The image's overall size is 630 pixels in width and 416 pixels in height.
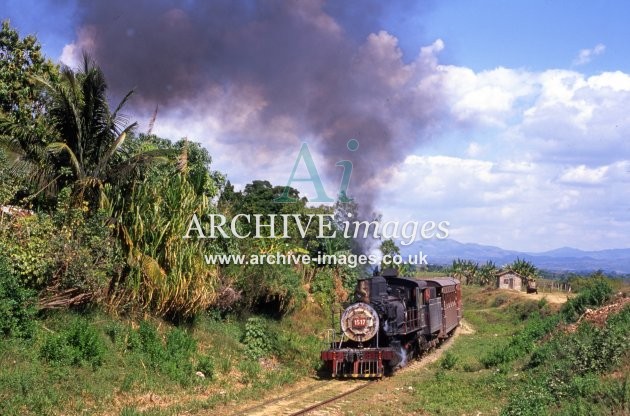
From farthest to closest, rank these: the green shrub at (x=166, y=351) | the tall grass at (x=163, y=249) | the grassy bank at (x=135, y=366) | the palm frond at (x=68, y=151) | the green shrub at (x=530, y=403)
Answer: the tall grass at (x=163, y=249), the palm frond at (x=68, y=151), the green shrub at (x=166, y=351), the grassy bank at (x=135, y=366), the green shrub at (x=530, y=403)

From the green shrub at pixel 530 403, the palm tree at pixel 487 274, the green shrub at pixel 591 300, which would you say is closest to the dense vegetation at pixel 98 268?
the green shrub at pixel 530 403

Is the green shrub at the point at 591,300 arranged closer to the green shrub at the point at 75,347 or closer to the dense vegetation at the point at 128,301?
the dense vegetation at the point at 128,301

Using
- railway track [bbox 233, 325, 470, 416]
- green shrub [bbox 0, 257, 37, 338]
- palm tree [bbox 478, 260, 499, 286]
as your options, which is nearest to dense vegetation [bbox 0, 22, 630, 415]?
green shrub [bbox 0, 257, 37, 338]

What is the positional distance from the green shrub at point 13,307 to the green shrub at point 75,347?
581mm

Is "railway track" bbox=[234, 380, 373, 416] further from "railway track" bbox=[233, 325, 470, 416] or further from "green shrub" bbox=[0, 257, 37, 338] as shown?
"green shrub" bbox=[0, 257, 37, 338]

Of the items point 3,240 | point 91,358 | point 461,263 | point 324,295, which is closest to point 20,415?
point 91,358

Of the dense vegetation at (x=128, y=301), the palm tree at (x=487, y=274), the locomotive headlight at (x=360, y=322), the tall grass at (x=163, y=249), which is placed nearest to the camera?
the dense vegetation at (x=128, y=301)

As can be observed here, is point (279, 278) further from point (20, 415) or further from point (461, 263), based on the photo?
point (461, 263)

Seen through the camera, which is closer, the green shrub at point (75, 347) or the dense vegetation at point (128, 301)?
the dense vegetation at point (128, 301)

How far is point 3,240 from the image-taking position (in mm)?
14289

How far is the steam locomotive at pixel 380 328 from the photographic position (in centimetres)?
1877

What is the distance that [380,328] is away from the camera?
19594 mm

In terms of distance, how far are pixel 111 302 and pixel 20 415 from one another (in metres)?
6.08

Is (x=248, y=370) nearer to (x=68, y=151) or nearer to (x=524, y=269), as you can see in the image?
(x=68, y=151)
